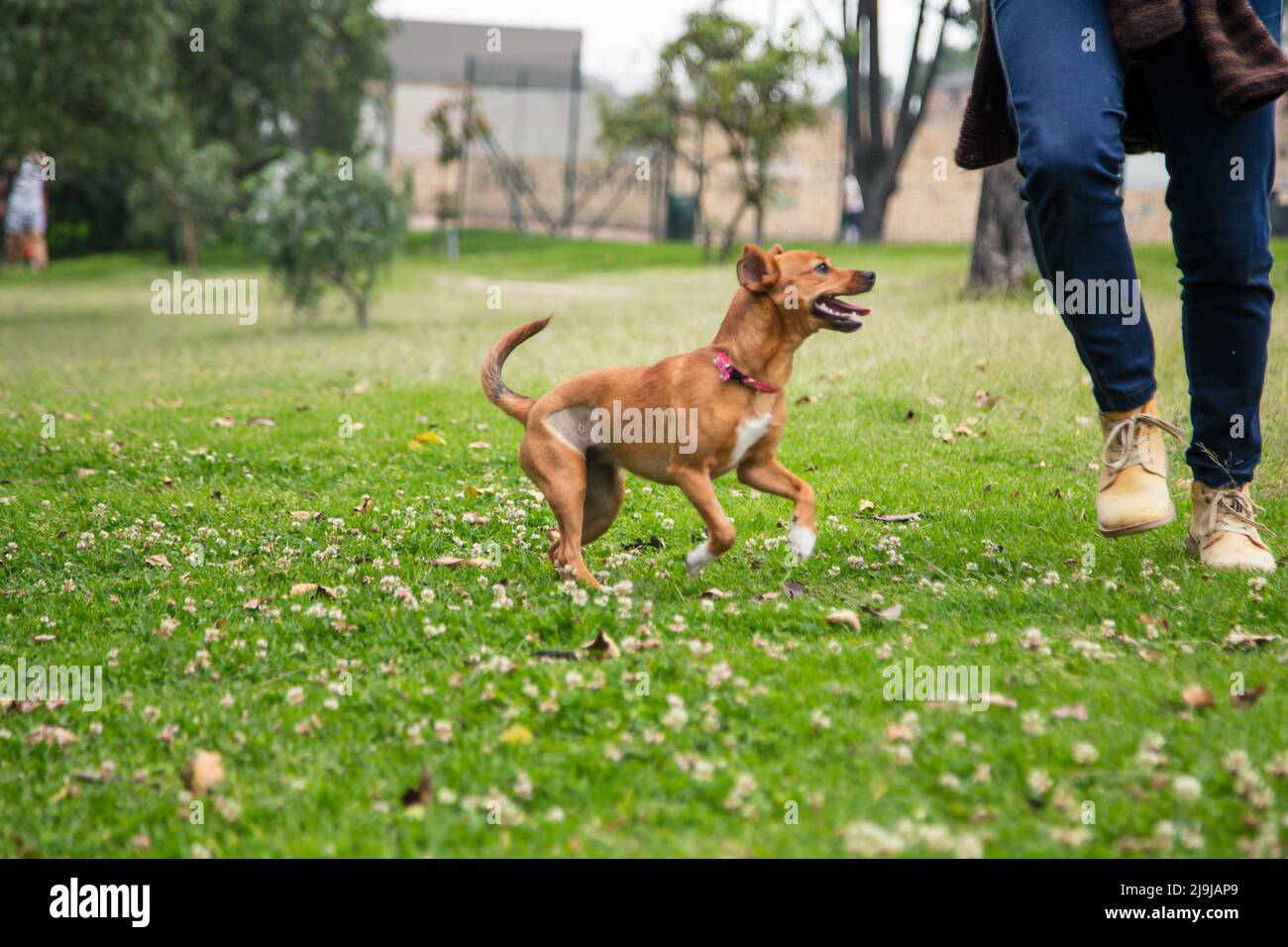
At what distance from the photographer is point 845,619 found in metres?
3.77

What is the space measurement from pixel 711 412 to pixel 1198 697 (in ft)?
6.02

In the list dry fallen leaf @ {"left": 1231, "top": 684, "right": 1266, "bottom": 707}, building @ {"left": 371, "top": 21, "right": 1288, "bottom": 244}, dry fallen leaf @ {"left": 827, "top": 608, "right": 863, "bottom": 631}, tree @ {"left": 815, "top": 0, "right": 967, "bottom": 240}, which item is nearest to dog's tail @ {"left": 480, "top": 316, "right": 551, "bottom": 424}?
dry fallen leaf @ {"left": 827, "top": 608, "right": 863, "bottom": 631}

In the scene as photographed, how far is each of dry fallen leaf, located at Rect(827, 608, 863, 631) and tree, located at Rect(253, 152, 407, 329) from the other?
13.2 m

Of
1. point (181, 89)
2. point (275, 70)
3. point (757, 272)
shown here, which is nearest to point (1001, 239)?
point (757, 272)

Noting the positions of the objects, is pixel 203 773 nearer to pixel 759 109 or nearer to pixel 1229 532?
→ pixel 1229 532

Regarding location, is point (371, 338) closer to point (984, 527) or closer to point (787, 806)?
point (984, 527)

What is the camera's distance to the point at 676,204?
35.3 m

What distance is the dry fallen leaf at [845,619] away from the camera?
12.3ft

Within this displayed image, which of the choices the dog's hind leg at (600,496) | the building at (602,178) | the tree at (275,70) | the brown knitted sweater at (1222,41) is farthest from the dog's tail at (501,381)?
the building at (602,178)

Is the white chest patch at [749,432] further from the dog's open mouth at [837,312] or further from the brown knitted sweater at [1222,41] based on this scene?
the brown knitted sweater at [1222,41]

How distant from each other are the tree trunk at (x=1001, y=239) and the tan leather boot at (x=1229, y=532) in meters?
10.3

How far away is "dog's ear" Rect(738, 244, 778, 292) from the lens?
168 inches
